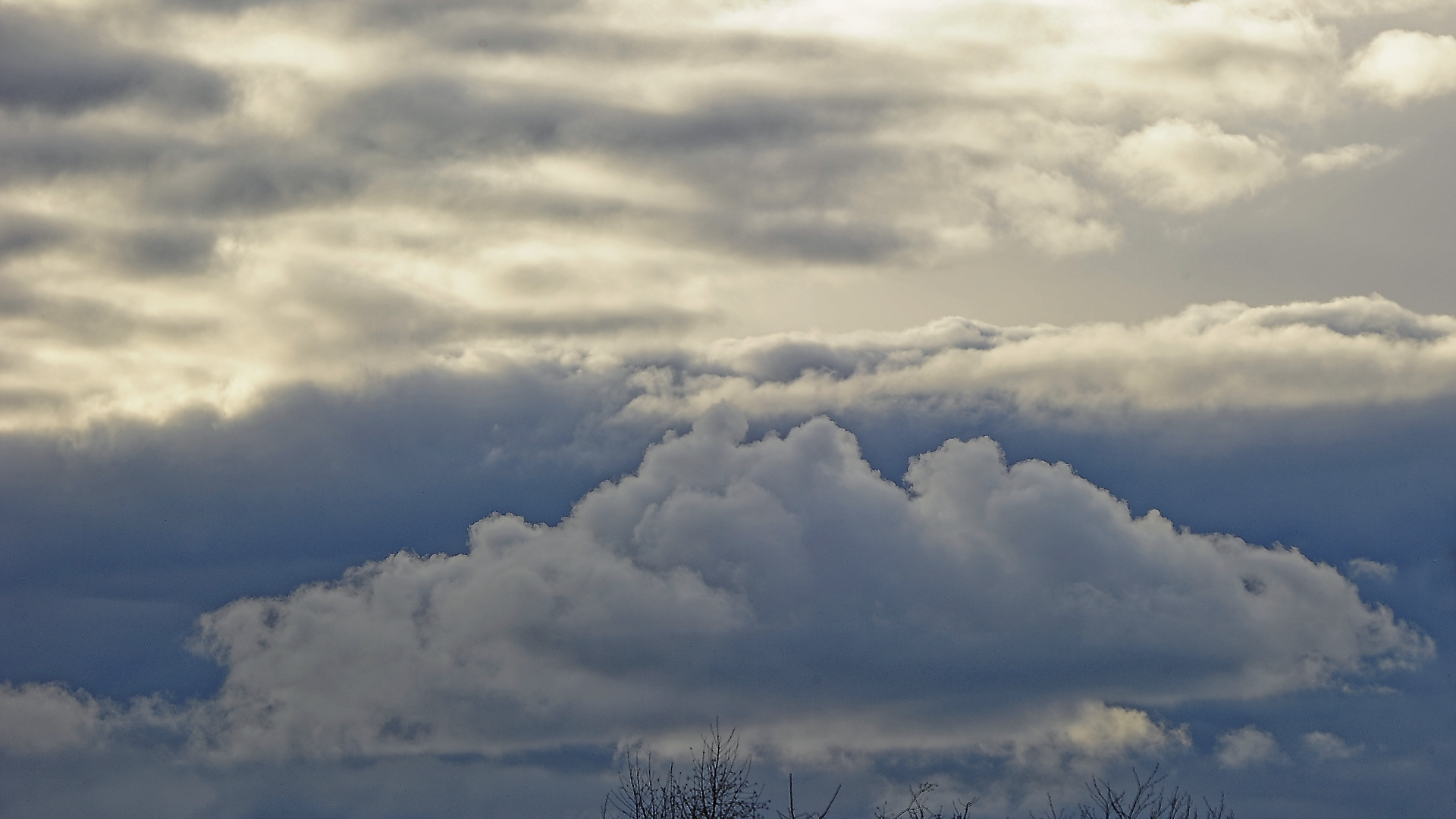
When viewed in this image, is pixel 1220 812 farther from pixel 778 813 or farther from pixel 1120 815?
pixel 778 813

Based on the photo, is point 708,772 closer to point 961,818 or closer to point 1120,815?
point 961,818

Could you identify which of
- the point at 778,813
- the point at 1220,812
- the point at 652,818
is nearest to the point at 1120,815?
the point at 1220,812

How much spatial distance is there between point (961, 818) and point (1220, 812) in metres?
Answer: 6.54

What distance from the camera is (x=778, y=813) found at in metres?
32.3

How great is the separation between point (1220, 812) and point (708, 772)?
42.5 ft

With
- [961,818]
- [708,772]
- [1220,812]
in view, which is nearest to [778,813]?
[708,772]

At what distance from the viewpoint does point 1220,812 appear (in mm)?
33562

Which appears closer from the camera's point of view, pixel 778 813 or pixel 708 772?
pixel 778 813

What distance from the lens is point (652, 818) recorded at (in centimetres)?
3341

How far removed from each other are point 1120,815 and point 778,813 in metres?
8.44

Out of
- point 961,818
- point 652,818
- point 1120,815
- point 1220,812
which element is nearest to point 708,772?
point 652,818

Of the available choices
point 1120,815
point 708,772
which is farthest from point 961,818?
point 708,772

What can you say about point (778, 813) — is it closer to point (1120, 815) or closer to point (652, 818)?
point (652, 818)

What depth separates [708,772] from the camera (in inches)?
1352
